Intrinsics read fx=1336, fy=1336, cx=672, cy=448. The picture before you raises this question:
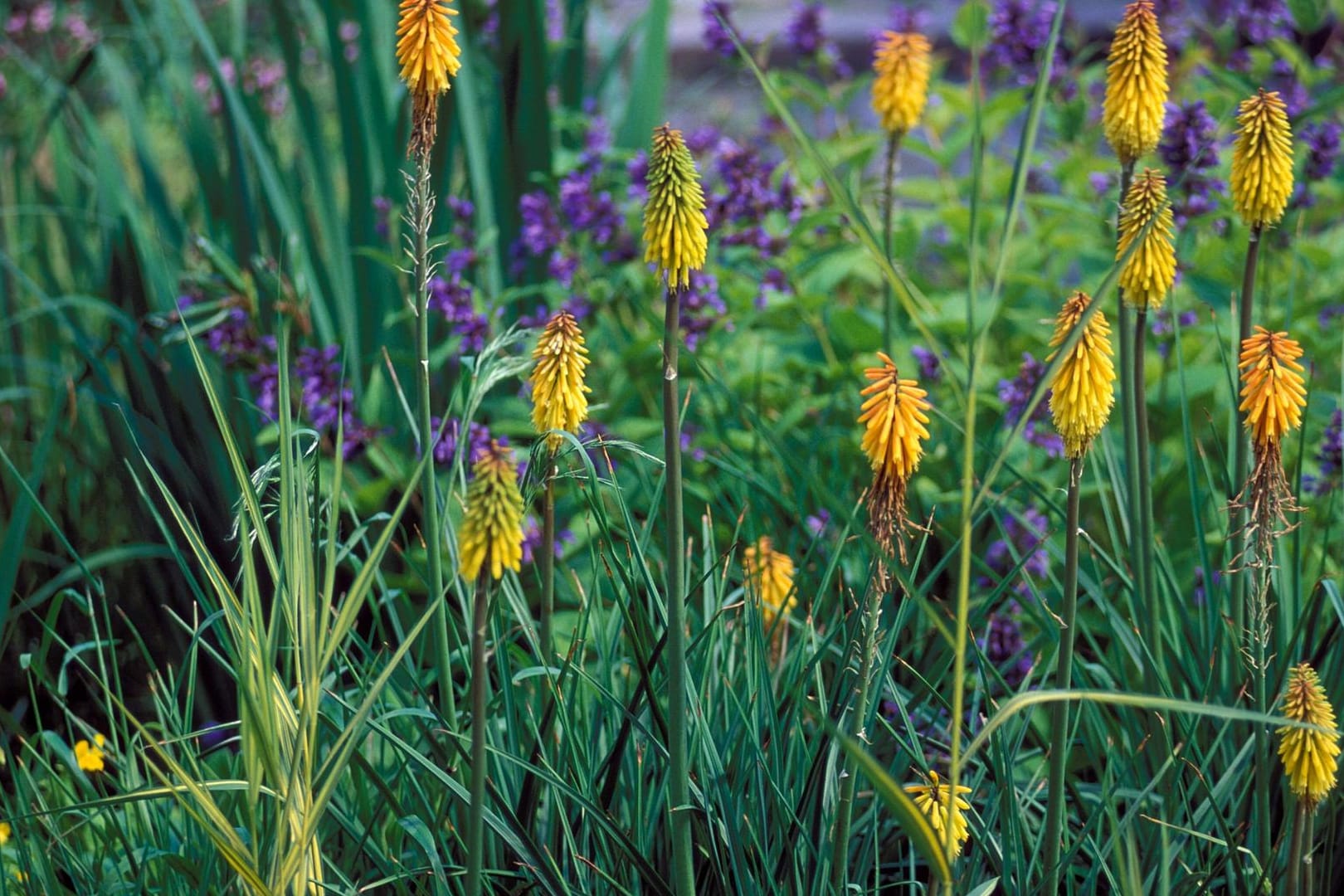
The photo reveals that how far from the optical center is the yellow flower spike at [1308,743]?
5.58 ft

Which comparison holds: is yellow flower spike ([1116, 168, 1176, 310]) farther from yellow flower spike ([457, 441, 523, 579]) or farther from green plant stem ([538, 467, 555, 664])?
yellow flower spike ([457, 441, 523, 579])

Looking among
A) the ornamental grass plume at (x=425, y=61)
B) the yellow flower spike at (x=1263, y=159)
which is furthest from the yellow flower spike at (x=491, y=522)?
the yellow flower spike at (x=1263, y=159)

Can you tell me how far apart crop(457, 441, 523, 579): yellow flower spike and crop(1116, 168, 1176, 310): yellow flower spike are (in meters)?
0.98

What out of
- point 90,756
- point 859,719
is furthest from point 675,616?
point 90,756

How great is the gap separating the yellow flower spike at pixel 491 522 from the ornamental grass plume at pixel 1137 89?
1.18 m

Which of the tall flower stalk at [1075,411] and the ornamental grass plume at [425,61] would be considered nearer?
the tall flower stalk at [1075,411]

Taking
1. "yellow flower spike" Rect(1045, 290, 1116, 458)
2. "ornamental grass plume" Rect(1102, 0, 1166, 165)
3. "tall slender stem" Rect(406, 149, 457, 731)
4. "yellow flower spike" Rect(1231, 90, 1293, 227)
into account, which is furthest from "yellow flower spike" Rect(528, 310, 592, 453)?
"yellow flower spike" Rect(1231, 90, 1293, 227)

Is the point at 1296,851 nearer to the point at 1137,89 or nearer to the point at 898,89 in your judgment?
the point at 1137,89

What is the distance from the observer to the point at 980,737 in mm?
1318

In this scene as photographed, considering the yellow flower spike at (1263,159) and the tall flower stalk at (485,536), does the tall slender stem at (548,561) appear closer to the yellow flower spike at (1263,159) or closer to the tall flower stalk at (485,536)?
the tall flower stalk at (485,536)

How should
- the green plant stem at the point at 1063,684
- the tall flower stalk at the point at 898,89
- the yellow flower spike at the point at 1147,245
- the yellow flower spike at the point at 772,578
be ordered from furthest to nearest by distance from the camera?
the tall flower stalk at the point at 898,89 < the yellow flower spike at the point at 772,578 < the yellow flower spike at the point at 1147,245 < the green plant stem at the point at 1063,684

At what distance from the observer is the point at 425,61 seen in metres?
1.84

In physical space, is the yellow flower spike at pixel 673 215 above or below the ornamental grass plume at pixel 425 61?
below

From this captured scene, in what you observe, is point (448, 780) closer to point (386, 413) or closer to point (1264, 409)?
point (1264, 409)
